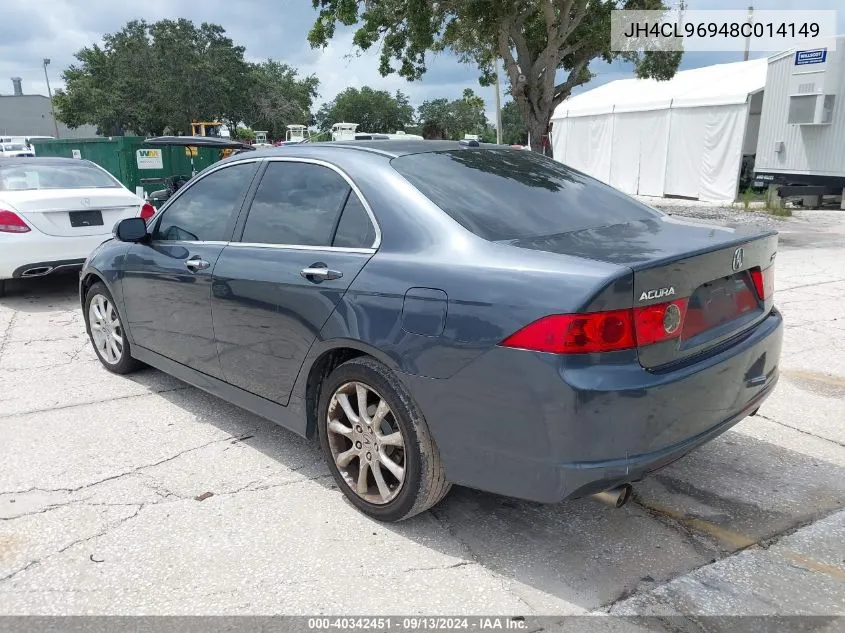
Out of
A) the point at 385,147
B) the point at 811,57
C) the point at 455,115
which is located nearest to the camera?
the point at 385,147

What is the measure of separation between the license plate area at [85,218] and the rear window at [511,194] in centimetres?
550

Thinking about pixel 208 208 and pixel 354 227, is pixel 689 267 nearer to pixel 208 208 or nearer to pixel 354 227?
pixel 354 227

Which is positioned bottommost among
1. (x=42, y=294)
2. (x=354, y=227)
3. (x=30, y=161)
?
(x=42, y=294)

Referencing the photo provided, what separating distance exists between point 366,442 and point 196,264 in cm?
158

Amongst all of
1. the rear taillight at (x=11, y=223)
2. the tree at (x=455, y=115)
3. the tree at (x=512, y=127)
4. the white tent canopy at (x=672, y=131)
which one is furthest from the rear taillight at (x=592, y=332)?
the tree at (x=455, y=115)

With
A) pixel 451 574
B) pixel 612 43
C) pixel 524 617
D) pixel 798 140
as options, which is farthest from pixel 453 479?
pixel 798 140

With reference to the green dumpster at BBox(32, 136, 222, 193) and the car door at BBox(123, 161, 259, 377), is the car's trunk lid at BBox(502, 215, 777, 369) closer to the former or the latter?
the car door at BBox(123, 161, 259, 377)

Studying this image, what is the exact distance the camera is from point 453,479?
268 cm

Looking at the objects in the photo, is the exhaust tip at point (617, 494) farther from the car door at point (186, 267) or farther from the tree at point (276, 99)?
the tree at point (276, 99)

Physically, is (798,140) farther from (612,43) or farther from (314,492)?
(314,492)

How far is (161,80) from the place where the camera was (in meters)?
Answer: 53.8

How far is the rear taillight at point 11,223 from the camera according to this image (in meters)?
7.11

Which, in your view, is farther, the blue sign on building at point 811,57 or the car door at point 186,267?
the blue sign on building at point 811,57

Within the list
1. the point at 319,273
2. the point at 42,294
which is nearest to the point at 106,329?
the point at 319,273
